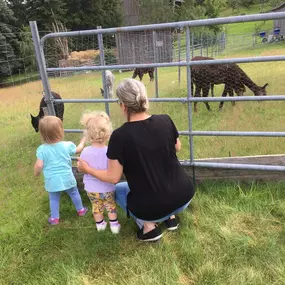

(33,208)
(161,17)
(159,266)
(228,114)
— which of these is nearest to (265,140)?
(228,114)

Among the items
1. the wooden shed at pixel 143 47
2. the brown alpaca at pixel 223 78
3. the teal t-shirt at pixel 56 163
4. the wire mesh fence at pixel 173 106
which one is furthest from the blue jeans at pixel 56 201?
the wooden shed at pixel 143 47

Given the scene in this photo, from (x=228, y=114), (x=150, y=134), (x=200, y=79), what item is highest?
(x=150, y=134)

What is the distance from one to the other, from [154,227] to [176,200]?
14.9 inches

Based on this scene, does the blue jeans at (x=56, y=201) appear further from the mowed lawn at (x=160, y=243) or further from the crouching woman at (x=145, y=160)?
the crouching woman at (x=145, y=160)

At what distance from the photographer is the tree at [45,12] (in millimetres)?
30938

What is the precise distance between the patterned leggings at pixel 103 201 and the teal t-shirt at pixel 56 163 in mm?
349

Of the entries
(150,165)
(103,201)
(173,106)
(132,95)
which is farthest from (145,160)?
(173,106)

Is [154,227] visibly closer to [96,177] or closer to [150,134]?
[96,177]

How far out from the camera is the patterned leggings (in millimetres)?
2896

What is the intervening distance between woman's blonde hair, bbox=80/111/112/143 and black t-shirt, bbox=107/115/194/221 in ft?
1.20

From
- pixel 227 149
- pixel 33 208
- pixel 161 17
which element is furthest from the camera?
pixel 161 17

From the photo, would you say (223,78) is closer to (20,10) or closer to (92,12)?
(20,10)

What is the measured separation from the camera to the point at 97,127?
2.73 metres

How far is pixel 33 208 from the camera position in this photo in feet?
11.5
